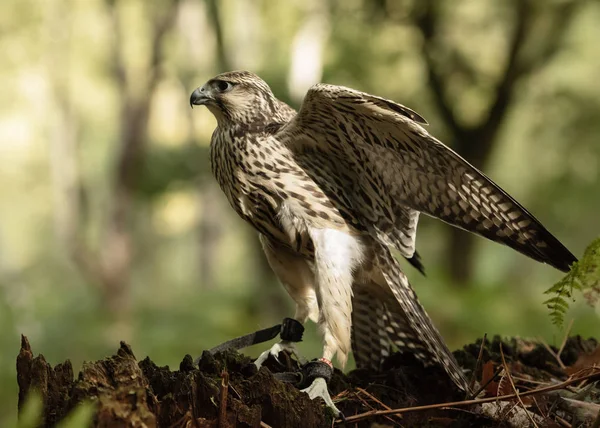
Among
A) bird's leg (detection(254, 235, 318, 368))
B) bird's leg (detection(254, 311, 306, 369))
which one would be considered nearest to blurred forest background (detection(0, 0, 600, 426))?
bird's leg (detection(254, 235, 318, 368))

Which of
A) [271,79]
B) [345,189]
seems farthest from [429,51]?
[345,189]

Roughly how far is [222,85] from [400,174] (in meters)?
0.85

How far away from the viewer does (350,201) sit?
2.70m

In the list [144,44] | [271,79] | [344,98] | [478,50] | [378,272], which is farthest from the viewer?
[144,44]

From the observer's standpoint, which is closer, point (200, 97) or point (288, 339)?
point (288, 339)

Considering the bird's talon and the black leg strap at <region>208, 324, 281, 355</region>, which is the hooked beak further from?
the bird's talon

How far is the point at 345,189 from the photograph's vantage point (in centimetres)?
271

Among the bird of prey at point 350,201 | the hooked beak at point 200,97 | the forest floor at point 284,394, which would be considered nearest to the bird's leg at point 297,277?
the bird of prey at point 350,201

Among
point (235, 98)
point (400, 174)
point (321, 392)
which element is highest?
point (235, 98)

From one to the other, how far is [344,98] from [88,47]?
14.1 metres

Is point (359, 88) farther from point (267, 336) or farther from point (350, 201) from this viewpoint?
point (267, 336)

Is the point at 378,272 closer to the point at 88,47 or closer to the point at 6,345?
the point at 6,345

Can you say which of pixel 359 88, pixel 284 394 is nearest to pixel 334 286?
pixel 284 394

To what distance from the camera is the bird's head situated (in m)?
2.77
